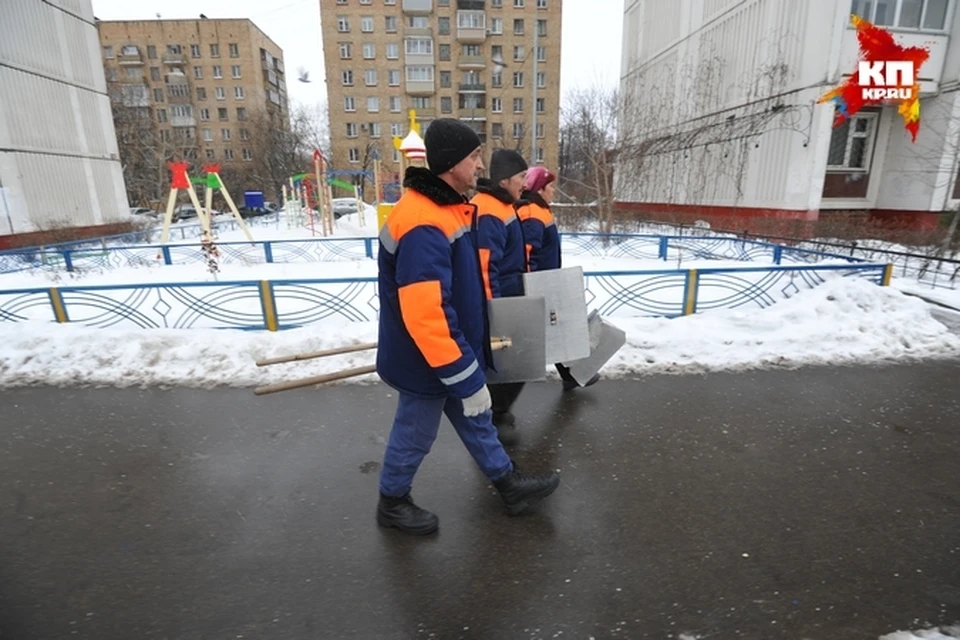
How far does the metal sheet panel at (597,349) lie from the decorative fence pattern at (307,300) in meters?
1.96

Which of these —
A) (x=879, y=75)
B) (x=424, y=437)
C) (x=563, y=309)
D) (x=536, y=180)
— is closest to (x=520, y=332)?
(x=563, y=309)

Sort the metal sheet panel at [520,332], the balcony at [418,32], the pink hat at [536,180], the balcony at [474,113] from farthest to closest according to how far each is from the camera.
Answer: the balcony at [474,113], the balcony at [418,32], the pink hat at [536,180], the metal sheet panel at [520,332]

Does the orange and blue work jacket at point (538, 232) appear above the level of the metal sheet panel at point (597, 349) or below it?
above

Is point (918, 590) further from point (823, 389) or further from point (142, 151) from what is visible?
point (142, 151)

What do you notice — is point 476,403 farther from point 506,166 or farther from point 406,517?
point 506,166

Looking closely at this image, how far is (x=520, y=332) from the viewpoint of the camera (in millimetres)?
2656

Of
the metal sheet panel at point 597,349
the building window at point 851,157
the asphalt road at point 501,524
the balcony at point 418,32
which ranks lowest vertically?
the asphalt road at point 501,524

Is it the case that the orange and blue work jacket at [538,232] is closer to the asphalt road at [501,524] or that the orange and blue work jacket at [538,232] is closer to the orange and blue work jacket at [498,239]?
the orange and blue work jacket at [498,239]

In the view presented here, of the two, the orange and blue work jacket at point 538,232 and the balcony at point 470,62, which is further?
the balcony at point 470,62

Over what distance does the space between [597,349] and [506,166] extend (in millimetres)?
1685

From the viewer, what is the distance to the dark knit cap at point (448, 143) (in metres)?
2.12

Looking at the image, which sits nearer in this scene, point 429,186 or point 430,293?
point 430,293

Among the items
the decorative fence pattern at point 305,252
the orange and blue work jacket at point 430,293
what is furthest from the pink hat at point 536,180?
the decorative fence pattern at point 305,252

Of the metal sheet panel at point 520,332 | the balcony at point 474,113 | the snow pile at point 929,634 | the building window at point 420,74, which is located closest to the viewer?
the snow pile at point 929,634
